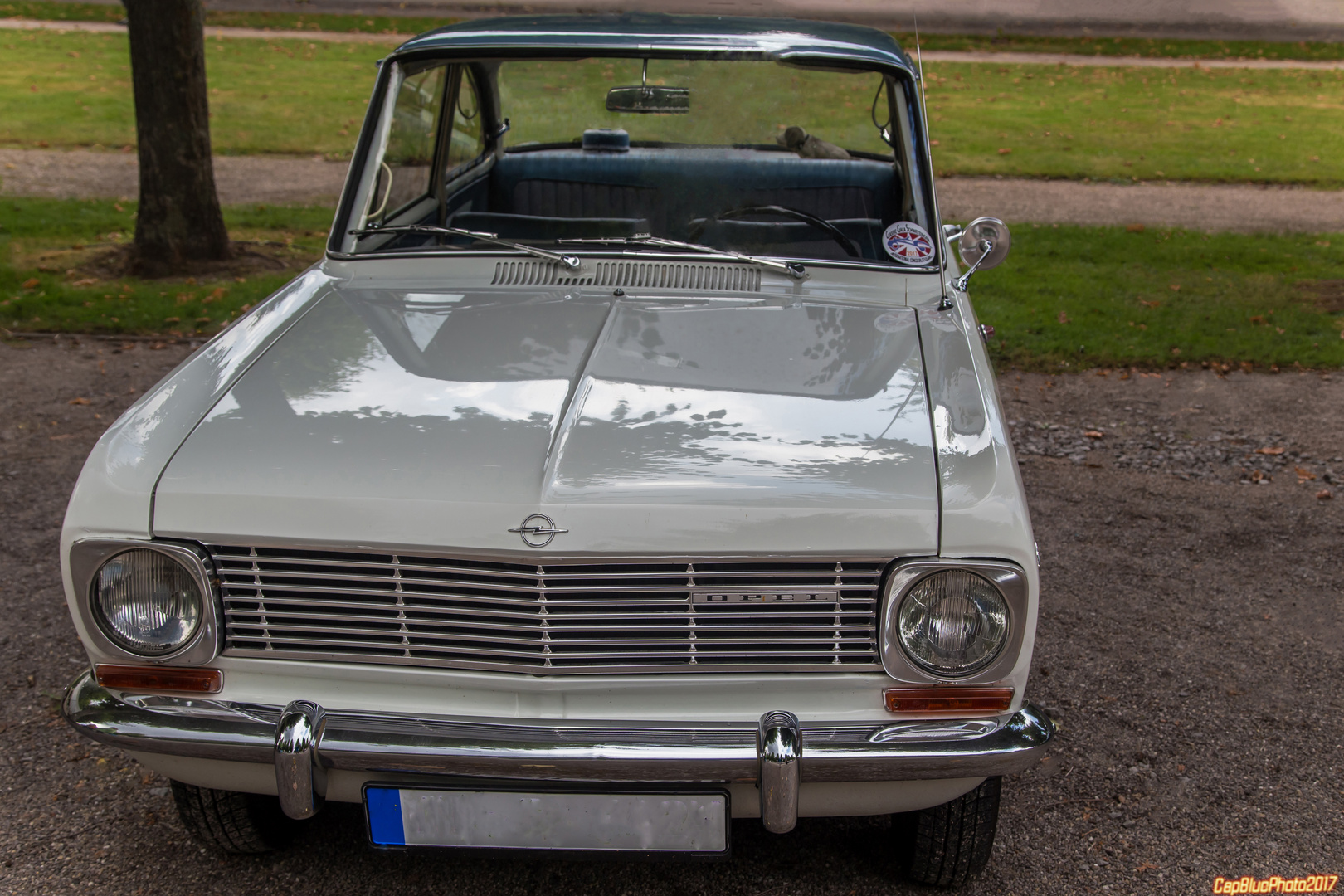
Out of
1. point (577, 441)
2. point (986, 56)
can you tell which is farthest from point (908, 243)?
point (986, 56)

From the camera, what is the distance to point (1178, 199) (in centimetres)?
977

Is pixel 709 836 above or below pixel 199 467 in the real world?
below

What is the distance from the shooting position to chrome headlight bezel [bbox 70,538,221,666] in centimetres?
206

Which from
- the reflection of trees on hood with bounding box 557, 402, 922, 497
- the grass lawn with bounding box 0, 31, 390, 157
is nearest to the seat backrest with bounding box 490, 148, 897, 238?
the reflection of trees on hood with bounding box 557, 402, 922, 497

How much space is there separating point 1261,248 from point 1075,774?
6.57 m

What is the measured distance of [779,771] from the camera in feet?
6.48

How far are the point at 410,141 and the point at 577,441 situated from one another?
1.76 metres

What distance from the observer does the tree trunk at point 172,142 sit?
700 cm

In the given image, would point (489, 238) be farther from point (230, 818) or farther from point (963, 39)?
point (963, 39)

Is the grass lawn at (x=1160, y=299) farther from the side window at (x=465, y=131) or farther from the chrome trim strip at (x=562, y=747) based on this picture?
the chrome trim strip at (x=562, y=747)

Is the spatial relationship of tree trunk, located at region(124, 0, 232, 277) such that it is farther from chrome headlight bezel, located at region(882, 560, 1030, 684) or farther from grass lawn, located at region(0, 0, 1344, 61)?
grass lawn, located at region(0, 0, 1344, 61)

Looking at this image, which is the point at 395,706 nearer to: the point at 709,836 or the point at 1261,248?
the point at 709,836

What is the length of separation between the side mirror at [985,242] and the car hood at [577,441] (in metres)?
0.67

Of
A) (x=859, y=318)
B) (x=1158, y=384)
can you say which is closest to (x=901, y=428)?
(x=859, y=318)
